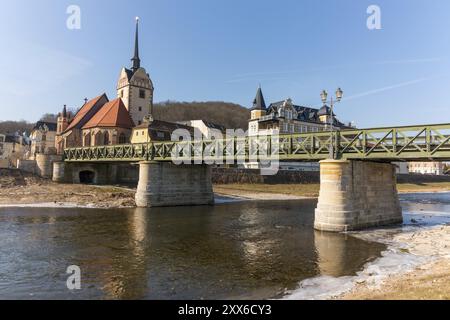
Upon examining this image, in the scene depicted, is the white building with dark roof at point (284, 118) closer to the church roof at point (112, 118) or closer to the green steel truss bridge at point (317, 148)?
the church roof at point (112, 118)

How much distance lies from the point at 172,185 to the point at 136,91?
4396 cm

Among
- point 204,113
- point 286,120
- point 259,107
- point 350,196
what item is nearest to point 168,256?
point 350,196

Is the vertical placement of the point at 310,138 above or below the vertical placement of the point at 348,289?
above

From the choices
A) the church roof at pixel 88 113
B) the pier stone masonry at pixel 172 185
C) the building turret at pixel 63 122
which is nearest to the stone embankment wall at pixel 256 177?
the pier stone masonry at pixel 172 185

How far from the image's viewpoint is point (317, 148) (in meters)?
23.9

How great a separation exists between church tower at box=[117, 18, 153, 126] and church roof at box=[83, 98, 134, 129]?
6.07m

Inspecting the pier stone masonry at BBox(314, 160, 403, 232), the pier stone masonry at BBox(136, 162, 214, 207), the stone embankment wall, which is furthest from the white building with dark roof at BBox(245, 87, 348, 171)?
the pier stone masonry at BBox(314, 160, 403, 232)

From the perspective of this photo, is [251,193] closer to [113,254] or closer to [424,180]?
[113,254]

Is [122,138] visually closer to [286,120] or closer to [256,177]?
[256,177]

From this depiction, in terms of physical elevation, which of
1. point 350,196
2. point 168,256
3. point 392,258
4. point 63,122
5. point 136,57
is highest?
point 136,57

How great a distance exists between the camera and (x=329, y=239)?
18.2 meters

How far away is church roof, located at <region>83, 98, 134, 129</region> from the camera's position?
60.2 meters
